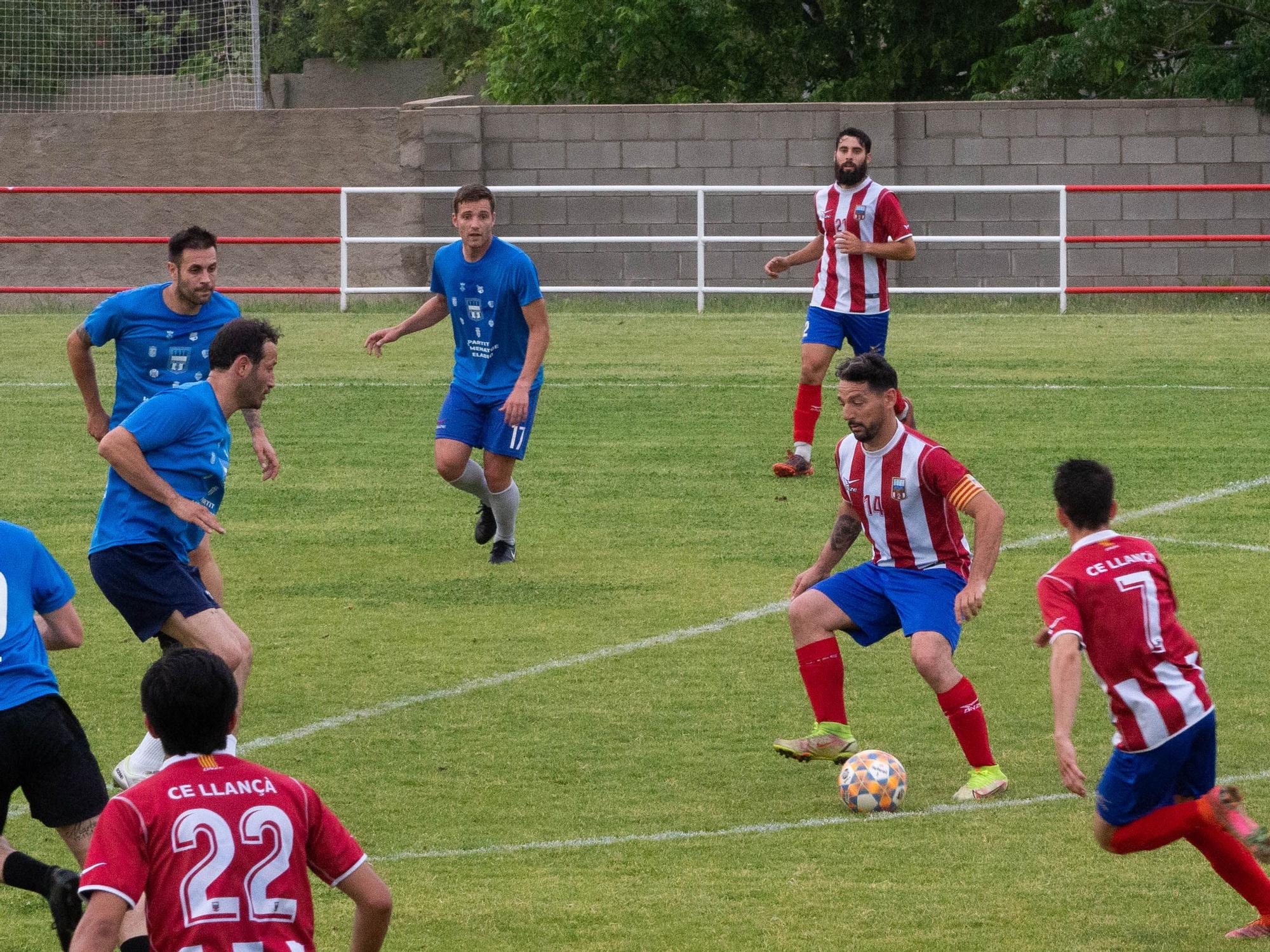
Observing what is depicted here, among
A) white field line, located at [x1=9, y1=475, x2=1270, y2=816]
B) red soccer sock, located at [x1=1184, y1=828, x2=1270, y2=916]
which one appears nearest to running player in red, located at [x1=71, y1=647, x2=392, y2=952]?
red soccer sock, located at [x1=1184, y1=828, x2=1270, y2=916]

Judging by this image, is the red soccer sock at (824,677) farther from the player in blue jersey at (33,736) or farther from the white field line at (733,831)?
the player in blue jersey at (33,736)

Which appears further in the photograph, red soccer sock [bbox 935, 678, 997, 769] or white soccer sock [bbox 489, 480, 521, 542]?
white soccer sock [bbox 489, 480, 521, 542]

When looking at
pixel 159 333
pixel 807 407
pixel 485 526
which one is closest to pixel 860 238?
pixel 807 407

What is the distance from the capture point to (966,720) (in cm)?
647

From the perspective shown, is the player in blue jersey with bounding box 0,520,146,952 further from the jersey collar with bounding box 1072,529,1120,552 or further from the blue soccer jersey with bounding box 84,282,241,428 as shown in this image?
the blue soccer jersey with bounding box 84,282,241,428

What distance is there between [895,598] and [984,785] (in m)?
0.74

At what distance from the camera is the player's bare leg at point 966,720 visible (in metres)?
6.47

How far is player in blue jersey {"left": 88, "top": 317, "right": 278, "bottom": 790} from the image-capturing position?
645 centimetres

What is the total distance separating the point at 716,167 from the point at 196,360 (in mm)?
15767

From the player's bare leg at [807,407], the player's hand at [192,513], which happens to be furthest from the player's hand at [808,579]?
the player's bare leg at [807,407]

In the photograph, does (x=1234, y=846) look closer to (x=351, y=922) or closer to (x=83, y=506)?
(x=351, y=922)

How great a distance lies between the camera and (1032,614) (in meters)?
9.29

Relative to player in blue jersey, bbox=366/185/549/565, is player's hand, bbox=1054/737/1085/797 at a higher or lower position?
lower

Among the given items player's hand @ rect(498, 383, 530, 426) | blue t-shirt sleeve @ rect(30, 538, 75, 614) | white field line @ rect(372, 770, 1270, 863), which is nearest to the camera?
blue t-shirt sleeve @ rect(30, 538, 75, 614)
